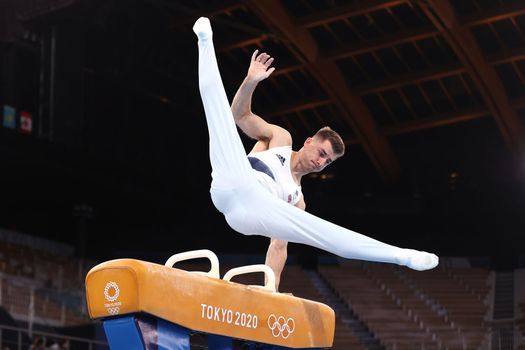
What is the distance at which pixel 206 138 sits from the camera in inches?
1142

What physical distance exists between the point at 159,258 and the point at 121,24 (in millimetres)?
7661

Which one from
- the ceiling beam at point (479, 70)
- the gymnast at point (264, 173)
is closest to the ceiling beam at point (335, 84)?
the ceiling beam at point (479, 70)

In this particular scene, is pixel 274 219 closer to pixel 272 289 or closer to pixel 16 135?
pixel 272 289

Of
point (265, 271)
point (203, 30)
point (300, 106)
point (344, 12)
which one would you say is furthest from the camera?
point (300, 106)

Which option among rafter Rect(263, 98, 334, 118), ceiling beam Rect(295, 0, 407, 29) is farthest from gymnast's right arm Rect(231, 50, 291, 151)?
rafter Rect(263, 98, 334, 118)

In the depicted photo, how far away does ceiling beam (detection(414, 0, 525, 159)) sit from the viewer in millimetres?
23109

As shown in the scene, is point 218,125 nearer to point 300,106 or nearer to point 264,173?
point 264,173

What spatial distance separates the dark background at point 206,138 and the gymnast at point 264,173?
17.0 metres

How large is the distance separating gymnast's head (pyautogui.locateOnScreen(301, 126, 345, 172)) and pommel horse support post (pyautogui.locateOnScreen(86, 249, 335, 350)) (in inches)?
32.1

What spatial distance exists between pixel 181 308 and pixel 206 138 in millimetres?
23793

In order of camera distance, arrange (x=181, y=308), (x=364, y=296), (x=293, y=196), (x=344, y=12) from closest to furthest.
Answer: (x=181, y=308) → (x=293, y=196) → (x=344, y=12) → (x=364, y=296)

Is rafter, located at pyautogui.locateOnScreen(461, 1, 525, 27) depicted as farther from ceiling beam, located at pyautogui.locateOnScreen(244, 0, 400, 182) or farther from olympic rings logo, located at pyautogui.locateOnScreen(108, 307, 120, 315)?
olympic rings logo, located at pyautogui.locateOnScreen(108, 307, 120, 315)

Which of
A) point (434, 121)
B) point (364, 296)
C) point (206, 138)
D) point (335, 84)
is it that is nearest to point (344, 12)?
point (335, 84)

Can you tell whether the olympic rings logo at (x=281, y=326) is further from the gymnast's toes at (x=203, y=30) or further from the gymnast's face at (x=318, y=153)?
the gymnast's toes at (x=203, y=30)
